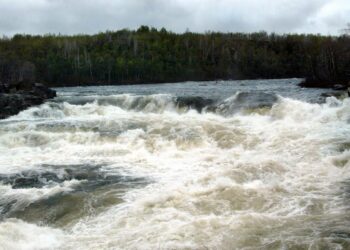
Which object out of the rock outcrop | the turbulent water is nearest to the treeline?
the rock outcrop

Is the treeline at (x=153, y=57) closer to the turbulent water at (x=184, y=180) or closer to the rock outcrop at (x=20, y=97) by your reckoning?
the rock outcrop at (x=20, y=97)

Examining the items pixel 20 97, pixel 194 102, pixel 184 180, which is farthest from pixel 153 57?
pixel 184 180

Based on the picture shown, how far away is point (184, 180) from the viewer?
10750 millimetres

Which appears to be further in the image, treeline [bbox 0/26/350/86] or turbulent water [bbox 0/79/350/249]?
treeline [bbox 0/26/350/86]

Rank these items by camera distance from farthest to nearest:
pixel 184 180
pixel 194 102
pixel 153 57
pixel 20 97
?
1. pixel 153 57
2. pixel 20 97
3. pixel 194 102
4. pixel 184 180

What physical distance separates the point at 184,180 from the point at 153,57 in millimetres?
75460

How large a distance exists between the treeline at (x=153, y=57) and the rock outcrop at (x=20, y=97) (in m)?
32.4

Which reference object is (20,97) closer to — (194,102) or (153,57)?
(194,102)

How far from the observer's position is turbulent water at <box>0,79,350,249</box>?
7523mm

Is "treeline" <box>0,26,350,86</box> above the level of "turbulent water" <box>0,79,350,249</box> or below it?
above

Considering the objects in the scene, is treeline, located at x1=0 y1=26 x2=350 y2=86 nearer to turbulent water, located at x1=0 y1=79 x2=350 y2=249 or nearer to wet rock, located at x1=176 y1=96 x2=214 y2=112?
wet rock, located at x1=176 y1=96 x2=214 y2=112

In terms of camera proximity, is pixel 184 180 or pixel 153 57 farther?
pixel 153 57

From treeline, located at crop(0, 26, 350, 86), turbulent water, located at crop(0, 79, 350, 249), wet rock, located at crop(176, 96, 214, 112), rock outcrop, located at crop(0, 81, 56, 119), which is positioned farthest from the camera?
treeline, located at crop(0, 26, 350, 86)

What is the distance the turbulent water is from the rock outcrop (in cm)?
574
